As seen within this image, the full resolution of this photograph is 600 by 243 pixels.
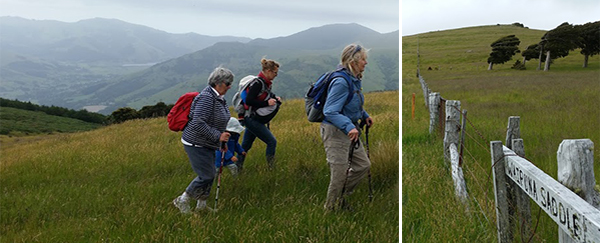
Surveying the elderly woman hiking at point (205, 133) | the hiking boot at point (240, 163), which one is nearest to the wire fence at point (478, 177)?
the elderly woman hiking at point (205, 133)

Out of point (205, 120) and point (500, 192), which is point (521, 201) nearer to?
point (500, 192)

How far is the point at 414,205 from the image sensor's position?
4938mm

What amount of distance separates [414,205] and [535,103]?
11.3 m

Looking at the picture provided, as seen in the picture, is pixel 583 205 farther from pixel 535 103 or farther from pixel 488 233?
pixel 535 103

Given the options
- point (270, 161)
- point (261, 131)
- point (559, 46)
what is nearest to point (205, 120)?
point (261, 131)

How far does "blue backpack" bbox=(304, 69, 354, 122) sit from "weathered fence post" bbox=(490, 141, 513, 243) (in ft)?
4.85

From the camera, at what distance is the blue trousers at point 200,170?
195 inches

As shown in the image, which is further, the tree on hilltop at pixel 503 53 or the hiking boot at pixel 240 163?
the tree on hilltop at pixel 503 53

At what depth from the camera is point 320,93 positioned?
4523mm

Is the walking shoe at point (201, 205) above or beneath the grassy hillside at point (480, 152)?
above

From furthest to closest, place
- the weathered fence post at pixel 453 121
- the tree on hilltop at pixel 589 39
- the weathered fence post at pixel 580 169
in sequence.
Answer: the tree on hilltop at pixel 589 39 < the weathered fence post at pixel 453 121 < the weathered fence post at pixel 580 169

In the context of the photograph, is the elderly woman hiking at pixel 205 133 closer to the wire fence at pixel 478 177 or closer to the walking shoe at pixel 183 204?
the walking shoe at pixel 183 204

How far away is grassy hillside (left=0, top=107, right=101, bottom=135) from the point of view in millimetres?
76562

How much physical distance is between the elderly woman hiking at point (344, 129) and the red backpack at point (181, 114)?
1.56 metres
